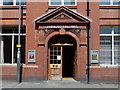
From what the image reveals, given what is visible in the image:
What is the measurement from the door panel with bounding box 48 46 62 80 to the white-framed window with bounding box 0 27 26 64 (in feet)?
6.63

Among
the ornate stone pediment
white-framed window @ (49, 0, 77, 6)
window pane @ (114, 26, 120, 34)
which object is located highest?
white-framed window @ (49, 0, 77, 6)

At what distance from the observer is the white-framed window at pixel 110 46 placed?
15.2 m

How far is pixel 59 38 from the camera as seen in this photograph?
50.3 feet

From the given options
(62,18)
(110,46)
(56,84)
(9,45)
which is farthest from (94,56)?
(9,45)

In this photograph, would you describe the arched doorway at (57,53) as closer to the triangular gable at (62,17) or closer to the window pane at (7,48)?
the triangular gable at (62,17)

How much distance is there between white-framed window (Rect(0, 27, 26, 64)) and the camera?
15.5 meters

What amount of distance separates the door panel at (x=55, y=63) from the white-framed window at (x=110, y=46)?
9.70ft

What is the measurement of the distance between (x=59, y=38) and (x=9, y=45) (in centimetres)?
368

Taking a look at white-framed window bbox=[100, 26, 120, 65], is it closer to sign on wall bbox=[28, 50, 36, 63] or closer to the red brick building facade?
the red brick building facade

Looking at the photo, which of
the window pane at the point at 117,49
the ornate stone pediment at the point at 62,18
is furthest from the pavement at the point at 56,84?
the ornate stone pediment at the point at 62,18

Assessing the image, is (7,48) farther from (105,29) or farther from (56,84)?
(105,29)

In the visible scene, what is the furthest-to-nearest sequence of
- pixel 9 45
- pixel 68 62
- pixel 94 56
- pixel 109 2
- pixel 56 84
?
pixel 68 62
pixel 9 45
pixel 109 2
pixel 94 56
pixel 56 84

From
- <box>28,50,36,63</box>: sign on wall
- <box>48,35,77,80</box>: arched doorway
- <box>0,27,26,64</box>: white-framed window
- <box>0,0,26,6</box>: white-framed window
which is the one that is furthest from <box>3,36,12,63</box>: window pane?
<box>48,35,77,80</box>: arched doorway

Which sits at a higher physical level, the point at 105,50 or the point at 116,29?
the point at 116,29
